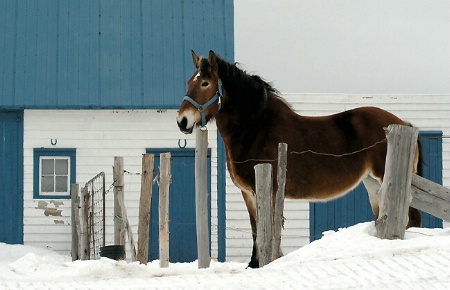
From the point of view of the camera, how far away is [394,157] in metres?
9.38

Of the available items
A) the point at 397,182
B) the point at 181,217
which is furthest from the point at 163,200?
the point at 181,217

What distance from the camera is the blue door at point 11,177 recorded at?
726 inches

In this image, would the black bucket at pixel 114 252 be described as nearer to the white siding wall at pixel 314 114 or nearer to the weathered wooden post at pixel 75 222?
the weathered wooden post at pixel 75 222

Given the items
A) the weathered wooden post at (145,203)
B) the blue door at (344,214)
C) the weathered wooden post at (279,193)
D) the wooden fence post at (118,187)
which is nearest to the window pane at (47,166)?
the wooden fence post at (118,187)

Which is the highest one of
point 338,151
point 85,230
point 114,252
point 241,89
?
point 241,89

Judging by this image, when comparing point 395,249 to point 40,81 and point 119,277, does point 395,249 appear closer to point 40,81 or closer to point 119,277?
point 119,277

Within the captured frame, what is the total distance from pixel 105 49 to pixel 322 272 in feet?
39.7

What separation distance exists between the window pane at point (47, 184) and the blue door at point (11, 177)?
470mm

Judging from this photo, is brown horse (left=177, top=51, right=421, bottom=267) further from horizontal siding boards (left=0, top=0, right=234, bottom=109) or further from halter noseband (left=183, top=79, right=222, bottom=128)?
horizontal siding boards (left=0, top=0, right=234, bottom=109)

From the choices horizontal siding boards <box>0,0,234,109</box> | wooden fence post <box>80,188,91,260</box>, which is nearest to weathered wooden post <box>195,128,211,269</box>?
wooden fence post <box>80,188,91,260</box>

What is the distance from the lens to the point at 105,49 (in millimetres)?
19516

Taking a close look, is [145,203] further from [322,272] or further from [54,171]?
[54,171]

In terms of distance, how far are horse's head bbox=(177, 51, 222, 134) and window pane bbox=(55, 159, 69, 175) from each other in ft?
27.1

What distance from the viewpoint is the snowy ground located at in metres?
8.23
